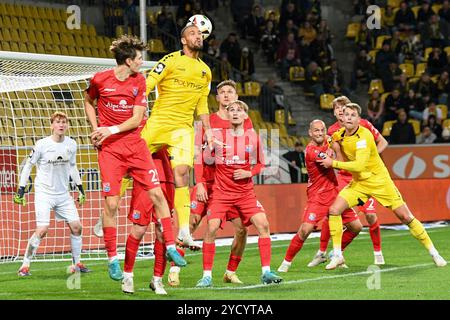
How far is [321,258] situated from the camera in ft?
47.4

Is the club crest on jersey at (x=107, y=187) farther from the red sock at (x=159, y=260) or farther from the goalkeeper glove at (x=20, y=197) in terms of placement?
the goalkeeper glove at (x=20, y=197)

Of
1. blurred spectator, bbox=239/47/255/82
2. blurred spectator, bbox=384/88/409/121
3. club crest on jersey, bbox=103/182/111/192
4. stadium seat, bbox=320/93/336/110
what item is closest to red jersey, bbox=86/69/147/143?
club crest on jersey, bbox=103/182/111/192

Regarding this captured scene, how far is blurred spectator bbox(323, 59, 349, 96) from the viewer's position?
2702 centimetres

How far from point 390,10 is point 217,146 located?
1839 cm

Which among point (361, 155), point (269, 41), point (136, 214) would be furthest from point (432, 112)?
point (136, 214)

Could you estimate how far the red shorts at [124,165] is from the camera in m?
10.9

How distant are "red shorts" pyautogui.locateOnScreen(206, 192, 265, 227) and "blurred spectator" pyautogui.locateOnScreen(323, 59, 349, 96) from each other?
15.6 meters

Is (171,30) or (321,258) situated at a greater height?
(171,30)

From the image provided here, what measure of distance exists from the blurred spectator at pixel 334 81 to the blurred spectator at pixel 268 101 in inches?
77.1

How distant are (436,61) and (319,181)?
14.8 metres

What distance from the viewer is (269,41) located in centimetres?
2775

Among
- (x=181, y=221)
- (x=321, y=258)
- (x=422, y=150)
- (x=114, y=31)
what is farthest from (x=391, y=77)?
(x=181, y=221)

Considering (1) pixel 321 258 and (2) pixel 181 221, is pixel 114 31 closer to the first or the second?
(1) pixel 321 258

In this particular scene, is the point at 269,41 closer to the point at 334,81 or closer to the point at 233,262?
the point at 334,81
